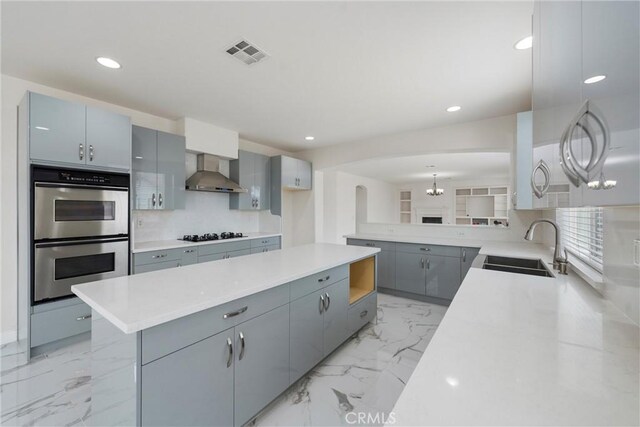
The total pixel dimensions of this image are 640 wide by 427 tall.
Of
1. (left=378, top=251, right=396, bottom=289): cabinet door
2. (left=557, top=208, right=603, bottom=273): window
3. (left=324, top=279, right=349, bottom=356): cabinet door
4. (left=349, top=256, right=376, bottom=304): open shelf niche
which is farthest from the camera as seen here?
(left=378, top=251, right=396, bottom=289): cabinet door

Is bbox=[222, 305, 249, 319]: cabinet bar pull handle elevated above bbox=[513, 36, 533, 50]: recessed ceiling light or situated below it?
below

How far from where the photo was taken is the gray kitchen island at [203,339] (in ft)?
3.58

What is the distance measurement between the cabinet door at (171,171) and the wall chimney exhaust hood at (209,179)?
20 cm

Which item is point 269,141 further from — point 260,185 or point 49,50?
point 49,50

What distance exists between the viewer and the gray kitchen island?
109cm

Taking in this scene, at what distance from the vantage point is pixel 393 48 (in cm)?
202

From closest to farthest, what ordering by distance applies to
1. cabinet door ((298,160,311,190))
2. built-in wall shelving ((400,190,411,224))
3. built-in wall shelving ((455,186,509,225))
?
cabinet door ((298,160,311,190)), built-in wall shelving ((455,186,509,225)), built-in wall shelving ((400,190,411,224))

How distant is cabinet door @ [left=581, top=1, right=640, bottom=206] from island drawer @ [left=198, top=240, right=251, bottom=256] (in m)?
3.60

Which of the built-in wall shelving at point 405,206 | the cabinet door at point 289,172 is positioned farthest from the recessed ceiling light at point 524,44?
the built-in wall shelving at point 405,206

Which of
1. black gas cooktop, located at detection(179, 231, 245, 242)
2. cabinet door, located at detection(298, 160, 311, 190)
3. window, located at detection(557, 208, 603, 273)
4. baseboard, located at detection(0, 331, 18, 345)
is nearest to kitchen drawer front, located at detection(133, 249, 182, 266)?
black gas cooktop, located at detection(179, 231, 245, 242)

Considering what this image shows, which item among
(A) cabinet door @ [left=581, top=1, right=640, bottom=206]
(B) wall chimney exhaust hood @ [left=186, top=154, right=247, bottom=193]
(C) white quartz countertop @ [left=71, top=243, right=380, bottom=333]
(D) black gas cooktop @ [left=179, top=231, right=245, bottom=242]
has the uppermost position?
(B) wall chimney exhaust hood @ [left=186, top=154, right=247, bottom=193]

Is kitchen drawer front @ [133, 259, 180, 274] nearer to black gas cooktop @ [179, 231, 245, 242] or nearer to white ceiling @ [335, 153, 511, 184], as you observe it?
black gas cooktop @ [179, 231, 245, 242]

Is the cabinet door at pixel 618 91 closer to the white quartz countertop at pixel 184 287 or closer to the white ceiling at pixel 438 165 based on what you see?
the white quartz countertop at pixel 184 287

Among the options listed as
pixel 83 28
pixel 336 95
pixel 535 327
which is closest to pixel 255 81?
pixel 336 95
